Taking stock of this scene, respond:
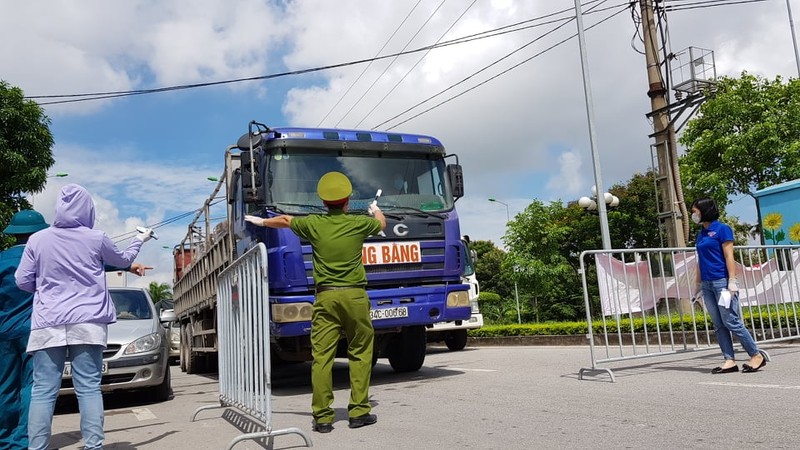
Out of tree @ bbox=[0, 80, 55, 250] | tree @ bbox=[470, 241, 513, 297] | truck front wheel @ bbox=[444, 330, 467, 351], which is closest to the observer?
truck front wheel @ bbox=[444, 330, 467, 351]

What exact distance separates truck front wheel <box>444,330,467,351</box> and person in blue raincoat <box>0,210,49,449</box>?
10.8 m

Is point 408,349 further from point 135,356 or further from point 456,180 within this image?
point 135,356

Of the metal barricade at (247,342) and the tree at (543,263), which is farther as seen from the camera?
the tree at (543,263)

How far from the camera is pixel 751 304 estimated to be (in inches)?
333

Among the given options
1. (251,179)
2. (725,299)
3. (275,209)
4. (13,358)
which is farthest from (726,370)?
(13,358)

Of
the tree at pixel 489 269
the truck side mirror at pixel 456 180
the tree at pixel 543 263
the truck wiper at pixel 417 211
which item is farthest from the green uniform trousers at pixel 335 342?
the tree at pixel 489 269

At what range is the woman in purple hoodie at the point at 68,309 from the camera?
162 inches

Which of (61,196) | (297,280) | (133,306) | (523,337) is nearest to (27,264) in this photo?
(61,196)

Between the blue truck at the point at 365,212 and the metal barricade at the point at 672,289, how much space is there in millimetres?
1661

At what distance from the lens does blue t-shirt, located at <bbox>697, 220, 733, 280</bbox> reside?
22.1 ft

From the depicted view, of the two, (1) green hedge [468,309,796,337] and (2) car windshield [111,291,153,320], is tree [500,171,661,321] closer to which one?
(1) green hedge [468,309,796,337]

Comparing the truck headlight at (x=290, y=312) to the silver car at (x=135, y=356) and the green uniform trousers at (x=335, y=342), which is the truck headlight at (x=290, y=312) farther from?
the green uniform trousers at (x=335, y=342)

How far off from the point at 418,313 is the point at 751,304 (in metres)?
4.33

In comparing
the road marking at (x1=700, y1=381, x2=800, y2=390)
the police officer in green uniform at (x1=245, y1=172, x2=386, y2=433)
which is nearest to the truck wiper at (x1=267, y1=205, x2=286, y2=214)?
the police officer in green uniform at (x1=245, y1=172, x2=386, y2=433)
